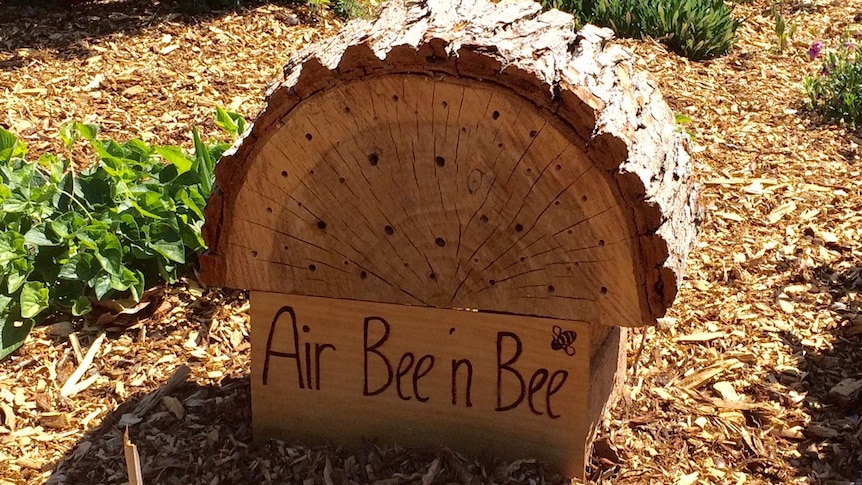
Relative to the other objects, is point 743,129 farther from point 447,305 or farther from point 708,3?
point 447,305

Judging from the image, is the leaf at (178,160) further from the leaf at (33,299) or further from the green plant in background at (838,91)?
the green plant in background at (838,91)

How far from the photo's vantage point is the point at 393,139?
2273mm

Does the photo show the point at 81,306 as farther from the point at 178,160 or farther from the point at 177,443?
the point at 177,443

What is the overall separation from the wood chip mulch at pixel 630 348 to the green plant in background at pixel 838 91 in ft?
0.32

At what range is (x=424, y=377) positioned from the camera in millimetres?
2555

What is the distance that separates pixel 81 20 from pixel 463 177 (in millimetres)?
4333

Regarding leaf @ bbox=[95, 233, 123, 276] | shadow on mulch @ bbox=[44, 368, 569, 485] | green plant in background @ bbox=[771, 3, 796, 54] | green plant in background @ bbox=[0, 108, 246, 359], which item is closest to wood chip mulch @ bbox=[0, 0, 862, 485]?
shadow on mulch @ bbox=[44, 368, 569, 485]

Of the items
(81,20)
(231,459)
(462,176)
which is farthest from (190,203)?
(81,20)

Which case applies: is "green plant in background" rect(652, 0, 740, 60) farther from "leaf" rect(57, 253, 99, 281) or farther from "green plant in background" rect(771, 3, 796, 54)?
"leaf" rect(57, 253, 99, 281)

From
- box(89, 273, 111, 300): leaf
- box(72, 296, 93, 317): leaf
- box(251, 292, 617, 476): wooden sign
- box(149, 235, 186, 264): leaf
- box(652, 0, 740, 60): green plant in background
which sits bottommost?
box(251, 292, 617, 476): wooden sign

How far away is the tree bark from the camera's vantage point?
7.09 feet

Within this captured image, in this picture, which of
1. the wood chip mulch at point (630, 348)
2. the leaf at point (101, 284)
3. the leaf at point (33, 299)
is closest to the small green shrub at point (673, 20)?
the wood chip mulch at point (630, 348)

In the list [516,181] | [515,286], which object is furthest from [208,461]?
[516,181]

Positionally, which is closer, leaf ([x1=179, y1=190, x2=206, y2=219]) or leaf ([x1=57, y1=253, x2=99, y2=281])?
leaf ([x1=57, y1=253, x2=99, y2=281])
